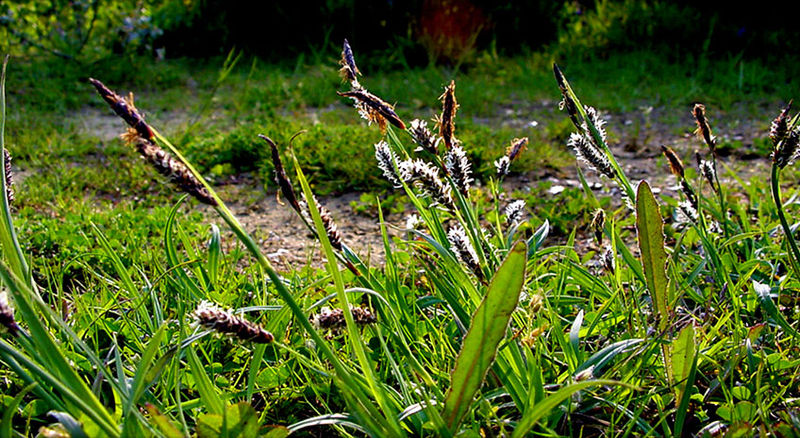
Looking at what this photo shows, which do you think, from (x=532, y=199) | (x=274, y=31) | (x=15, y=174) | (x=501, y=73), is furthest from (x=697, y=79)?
(x=15, y=174)

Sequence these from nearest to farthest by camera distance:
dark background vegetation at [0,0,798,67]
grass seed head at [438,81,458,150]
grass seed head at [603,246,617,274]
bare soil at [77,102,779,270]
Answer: grass seed head at [438,81,458,150] < grass seed head at [603,246,617,274] < bare soil at [77,102,779,270] < dark background vegetation at [0,0,798,67]

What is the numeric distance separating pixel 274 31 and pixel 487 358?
19.7 ft

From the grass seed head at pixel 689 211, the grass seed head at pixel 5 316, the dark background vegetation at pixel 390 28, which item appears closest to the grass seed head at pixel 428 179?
the grass seed head at pixel 5 316

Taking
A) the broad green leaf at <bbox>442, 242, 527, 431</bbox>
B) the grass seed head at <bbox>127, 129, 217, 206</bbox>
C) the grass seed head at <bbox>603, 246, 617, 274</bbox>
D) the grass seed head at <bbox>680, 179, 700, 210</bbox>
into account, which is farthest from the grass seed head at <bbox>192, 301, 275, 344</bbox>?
the grass seed head at <bbox>680, 179, 700, 210</bbox>

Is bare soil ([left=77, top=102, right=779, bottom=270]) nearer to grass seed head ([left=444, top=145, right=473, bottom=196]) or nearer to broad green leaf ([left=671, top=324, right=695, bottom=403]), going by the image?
grass seed head ([left=444, top=145, right=473, bottom=196])

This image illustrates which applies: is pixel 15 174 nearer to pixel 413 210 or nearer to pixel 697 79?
pixel 413 210

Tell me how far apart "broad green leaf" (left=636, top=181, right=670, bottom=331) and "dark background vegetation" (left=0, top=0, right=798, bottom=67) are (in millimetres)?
4728

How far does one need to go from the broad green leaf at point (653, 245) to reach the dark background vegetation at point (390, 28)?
15.5 feet

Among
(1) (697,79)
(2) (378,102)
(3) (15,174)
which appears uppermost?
A: (2) (378,102)

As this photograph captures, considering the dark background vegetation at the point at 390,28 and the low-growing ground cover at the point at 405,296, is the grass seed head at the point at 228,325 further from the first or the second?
the dark background vegetation at the point at 390,28

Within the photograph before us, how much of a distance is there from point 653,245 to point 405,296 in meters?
0.74

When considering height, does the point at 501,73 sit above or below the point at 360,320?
below

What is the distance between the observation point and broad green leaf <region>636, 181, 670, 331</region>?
4.22 ft

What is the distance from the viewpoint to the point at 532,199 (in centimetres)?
286
